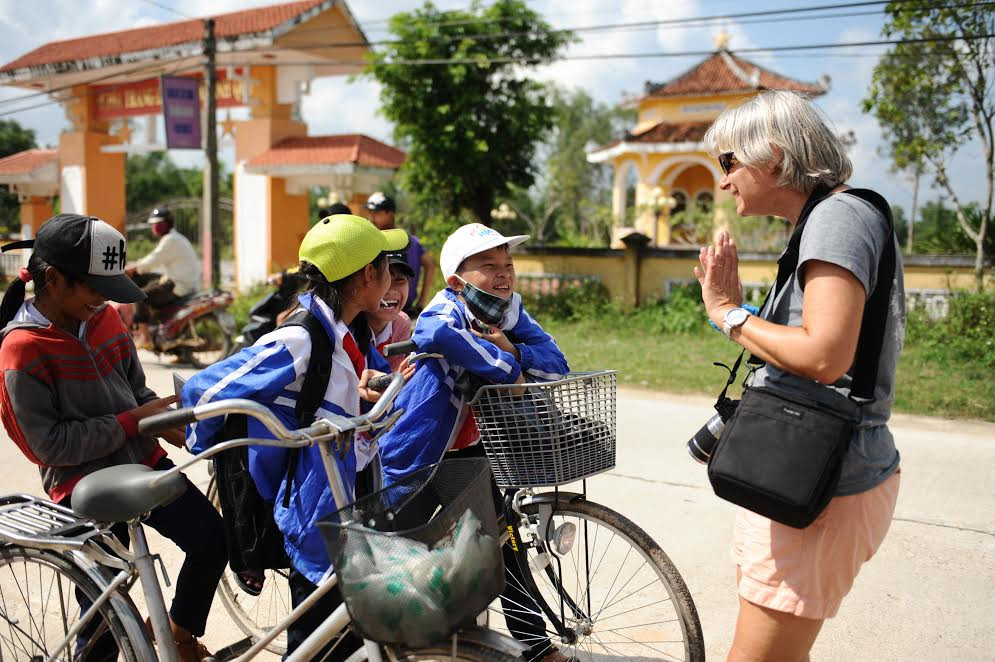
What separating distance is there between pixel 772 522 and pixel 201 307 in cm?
814

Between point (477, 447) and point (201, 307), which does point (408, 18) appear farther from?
point (477, 447)

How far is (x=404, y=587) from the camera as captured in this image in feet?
5.15

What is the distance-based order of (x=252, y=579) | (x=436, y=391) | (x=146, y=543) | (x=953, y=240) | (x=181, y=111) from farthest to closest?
(x=181, y=111), (x=953, y=240), (x=436, y=391), (x=252, y=579), (x=146, y=543)

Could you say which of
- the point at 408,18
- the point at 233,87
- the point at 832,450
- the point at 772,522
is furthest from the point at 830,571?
the point at 233,87

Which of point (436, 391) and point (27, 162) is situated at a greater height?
point (27, 162)

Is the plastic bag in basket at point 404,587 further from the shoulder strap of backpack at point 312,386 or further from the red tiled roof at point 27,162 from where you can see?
the red tiled roof at point 27,162

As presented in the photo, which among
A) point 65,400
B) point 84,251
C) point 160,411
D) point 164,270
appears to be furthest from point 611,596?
point 164,270

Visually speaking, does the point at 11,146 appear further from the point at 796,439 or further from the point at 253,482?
the point at 796,439

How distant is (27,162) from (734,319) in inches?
894

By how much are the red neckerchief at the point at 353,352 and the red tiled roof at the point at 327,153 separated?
42.6ft

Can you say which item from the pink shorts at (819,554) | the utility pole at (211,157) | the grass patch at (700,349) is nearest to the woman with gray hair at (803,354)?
the pink shorts at (819,554)

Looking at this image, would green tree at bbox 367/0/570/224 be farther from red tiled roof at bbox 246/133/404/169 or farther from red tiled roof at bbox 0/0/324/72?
red tiled roof at bbox 0/0/324/72

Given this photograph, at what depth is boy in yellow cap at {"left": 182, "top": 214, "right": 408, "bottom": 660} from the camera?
6.76ft

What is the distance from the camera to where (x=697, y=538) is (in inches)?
162
